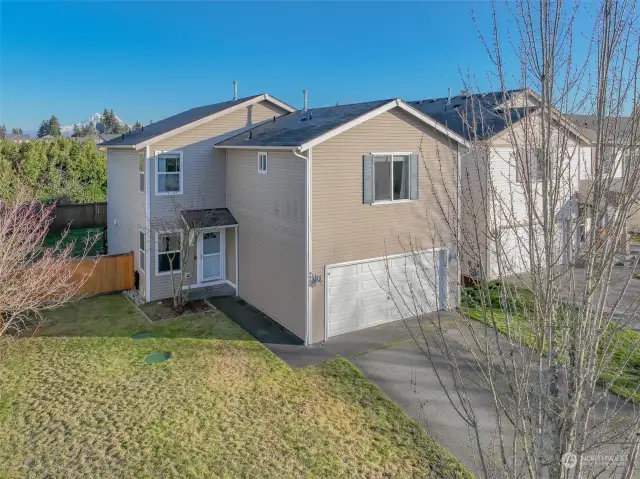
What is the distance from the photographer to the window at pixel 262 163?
13048mm

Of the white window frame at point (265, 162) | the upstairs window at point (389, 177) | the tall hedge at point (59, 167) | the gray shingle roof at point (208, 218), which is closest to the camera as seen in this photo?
the upstairs window at point (389, 177)

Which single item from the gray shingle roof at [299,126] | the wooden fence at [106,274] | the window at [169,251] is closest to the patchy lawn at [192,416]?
the wooden fence at [106,274]

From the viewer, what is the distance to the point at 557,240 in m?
3.01

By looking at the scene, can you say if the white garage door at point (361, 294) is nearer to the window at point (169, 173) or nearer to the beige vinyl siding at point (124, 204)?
the window at point (169, 173)

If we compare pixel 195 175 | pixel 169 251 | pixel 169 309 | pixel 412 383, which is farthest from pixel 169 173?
pixel 412 383

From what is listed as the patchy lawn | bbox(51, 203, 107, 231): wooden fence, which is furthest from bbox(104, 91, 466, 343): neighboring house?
bbox(51, 203, 107, 231): wooden fence

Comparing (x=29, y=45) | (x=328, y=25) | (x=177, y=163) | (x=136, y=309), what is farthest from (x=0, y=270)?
(x=29, y=45)

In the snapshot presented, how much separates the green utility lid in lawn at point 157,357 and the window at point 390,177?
263 inches

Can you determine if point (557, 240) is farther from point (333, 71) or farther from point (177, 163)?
point (333, 71)

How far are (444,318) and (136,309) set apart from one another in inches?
369

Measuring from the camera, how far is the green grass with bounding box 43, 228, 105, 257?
2042 cm

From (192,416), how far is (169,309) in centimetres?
636

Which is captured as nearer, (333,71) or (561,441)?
(561,441)

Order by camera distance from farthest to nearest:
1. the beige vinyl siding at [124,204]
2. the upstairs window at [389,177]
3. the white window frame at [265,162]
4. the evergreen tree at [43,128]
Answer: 1. the evergreen tree at [43,128]
2. the beige vinyl siding at [124,204]
3. the white window frame at [265,162]
4. the upstairs window at [389,177]
